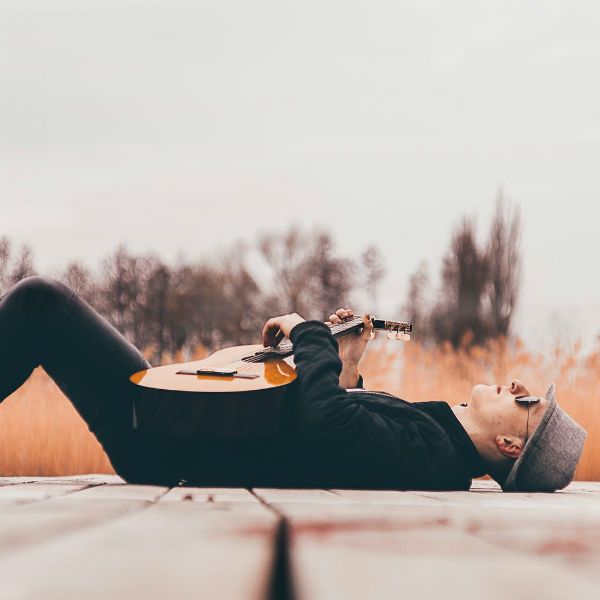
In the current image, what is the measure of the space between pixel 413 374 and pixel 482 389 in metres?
4.06

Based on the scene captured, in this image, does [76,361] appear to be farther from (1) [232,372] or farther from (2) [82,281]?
(2) [82,281]

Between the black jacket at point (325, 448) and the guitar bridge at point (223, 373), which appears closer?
the black jacket at point (325, 448)

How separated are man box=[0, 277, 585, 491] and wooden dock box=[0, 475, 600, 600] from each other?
92cm

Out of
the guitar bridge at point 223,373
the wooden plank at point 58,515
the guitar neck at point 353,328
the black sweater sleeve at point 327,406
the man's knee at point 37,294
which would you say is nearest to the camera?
the wooden plank at point 58,515

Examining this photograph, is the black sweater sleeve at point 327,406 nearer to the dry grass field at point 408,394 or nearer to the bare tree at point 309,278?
the dry grass field at point 408,394

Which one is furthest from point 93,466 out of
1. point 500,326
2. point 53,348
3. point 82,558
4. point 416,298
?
point 416,298

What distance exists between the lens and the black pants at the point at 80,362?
2627mm

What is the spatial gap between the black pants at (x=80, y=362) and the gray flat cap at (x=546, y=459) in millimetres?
1045

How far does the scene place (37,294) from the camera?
2.66 meters

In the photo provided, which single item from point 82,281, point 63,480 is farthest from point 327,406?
point 82,281

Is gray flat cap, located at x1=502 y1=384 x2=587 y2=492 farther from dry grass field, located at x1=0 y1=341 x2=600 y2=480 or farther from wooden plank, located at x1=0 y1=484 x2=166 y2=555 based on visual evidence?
dry grass field, located at x1=0 y1=341 x2=600 y2=480

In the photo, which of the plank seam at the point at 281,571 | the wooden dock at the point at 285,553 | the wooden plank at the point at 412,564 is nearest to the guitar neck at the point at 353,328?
the wooden dock at the point at 285,553

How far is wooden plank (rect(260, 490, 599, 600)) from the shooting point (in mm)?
704

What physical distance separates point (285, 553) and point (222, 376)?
170 centimetres
